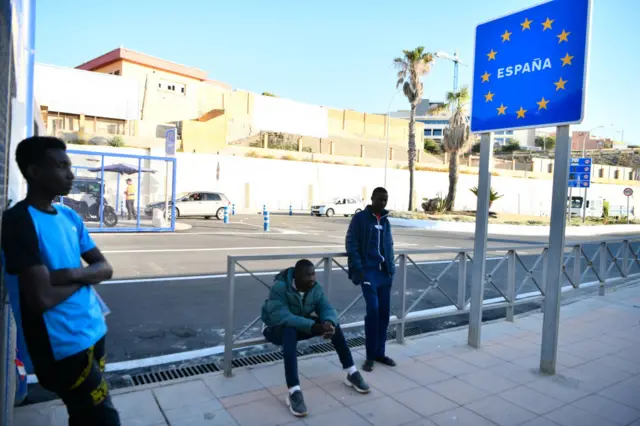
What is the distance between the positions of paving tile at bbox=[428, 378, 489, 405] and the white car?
27601mm

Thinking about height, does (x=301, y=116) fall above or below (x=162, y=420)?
above

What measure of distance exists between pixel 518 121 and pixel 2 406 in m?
4.98


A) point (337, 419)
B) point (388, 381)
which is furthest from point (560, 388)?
point (337, 419)

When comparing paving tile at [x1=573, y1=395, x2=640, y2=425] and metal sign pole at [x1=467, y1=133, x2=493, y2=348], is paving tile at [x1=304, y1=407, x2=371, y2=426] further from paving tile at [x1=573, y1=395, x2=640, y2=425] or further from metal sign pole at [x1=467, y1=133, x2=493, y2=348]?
metal sign pole at [x1=467, y1=133, x2=493, y2=348]

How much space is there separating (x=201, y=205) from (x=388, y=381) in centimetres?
2150

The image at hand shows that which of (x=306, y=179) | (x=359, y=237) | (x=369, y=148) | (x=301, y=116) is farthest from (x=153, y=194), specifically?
(x=369, y=148)

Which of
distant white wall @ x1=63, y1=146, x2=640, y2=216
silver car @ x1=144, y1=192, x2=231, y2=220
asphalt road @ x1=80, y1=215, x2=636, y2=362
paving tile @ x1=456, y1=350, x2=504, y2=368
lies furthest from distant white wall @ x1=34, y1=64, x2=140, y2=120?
paving tile @ x1=456, y1=350, x2=504, y2=368

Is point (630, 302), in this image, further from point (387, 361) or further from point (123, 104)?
point (123, 104)

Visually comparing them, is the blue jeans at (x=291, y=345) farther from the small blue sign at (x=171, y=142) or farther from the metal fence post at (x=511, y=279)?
the small blue sign at (x=171, y=142)

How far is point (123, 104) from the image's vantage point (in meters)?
39.9

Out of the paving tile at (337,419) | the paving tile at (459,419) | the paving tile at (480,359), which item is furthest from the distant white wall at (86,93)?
the paving tile at (459,419)

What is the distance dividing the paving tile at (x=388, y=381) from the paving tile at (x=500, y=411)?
1.89ft

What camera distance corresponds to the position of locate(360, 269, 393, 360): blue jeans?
4480mm

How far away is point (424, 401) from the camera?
388cm
